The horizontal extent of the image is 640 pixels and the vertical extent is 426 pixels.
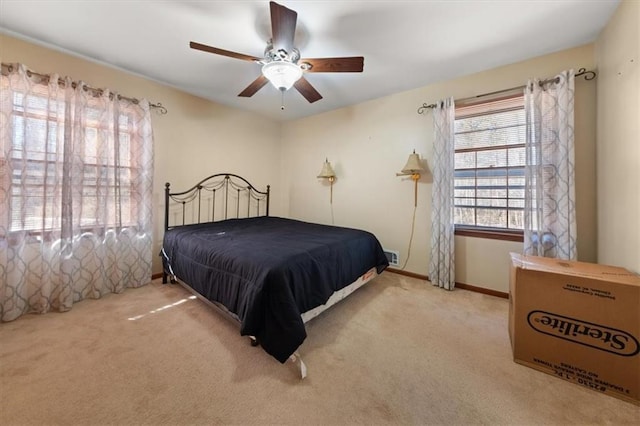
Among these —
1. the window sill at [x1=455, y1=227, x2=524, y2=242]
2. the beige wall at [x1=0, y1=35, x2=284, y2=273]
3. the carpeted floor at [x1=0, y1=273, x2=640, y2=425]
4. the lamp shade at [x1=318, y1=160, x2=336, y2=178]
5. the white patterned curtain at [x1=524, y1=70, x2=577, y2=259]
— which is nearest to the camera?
the carpeted floor at [x1=0, y1=273, x2=640, y2=425]

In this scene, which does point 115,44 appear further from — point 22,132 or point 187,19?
point 22,132

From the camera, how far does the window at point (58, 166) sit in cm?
210

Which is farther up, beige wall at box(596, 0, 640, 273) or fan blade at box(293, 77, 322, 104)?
fan blade at box(293, 77, 322, 104)

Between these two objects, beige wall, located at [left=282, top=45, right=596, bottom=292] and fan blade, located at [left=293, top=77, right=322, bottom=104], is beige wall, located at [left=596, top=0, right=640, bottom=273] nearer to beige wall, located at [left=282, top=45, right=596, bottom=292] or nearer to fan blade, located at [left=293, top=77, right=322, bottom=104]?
beige wall, located at [left=282, top=45, right=596, bottom=292]

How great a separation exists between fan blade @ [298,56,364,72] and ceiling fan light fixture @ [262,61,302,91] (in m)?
0.16

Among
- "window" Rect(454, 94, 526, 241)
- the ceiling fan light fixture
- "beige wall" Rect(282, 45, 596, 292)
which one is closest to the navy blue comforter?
"beige wall" Rect(282, 45, 596, 292)

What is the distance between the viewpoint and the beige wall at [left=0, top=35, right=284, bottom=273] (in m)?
2.35

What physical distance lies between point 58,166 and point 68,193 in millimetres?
255

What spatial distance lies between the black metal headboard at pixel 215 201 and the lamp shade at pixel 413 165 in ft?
8.14

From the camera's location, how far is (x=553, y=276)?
5.03 feet

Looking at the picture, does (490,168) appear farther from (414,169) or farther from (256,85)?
(256,85)

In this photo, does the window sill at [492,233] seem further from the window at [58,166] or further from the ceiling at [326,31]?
the window at [58,166]

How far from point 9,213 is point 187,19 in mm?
2207

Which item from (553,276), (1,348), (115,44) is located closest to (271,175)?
(115,44)
